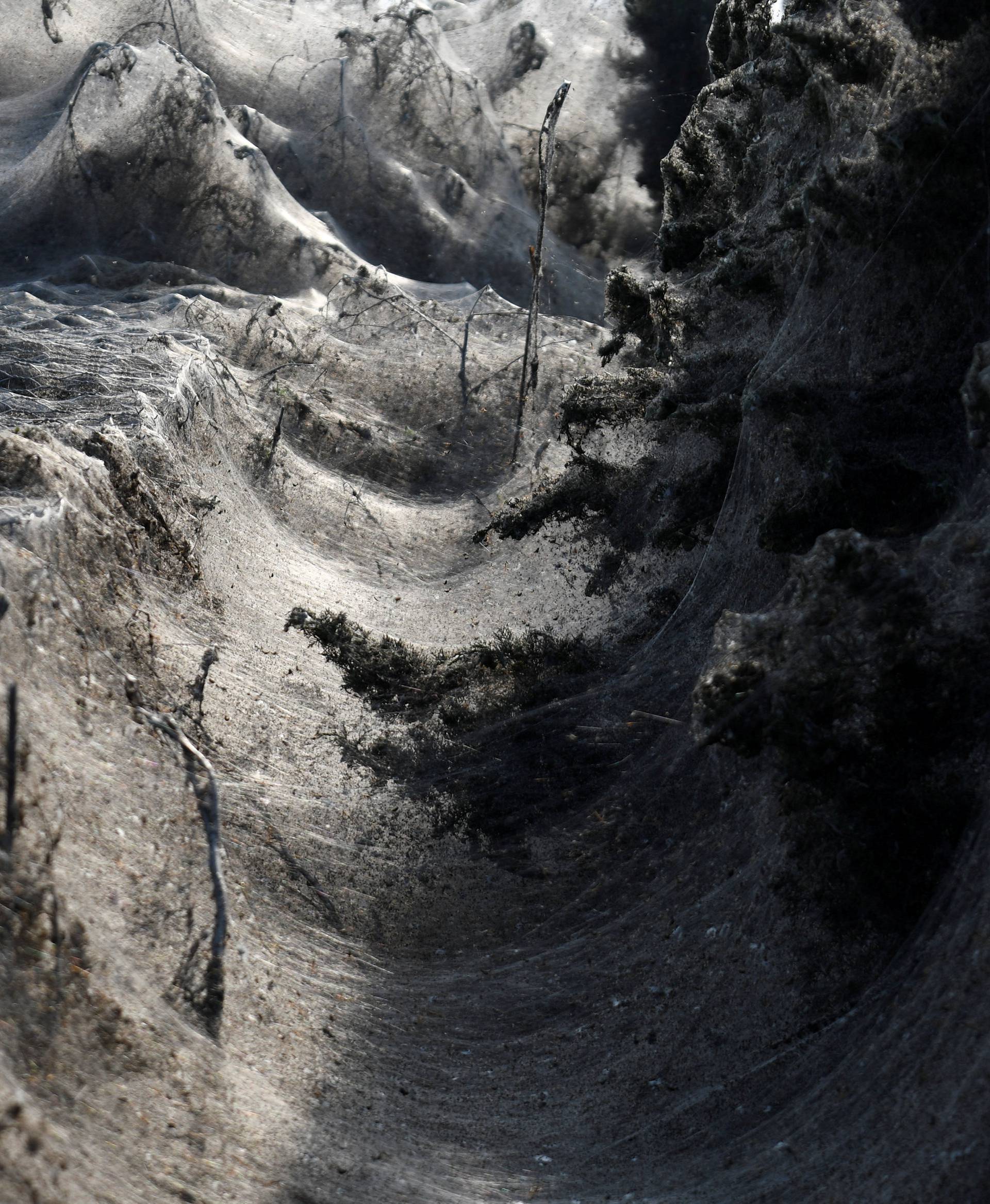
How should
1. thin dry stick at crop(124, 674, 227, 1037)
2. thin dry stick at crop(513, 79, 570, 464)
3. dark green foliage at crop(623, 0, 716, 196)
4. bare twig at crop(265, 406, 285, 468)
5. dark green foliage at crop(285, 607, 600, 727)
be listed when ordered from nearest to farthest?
thin dry stick at crop(124, 674, 227, 1037)
dark green foliage at crop(285, 607, 600, 727)
bare twig at crop(265, 406, 285, 468)
thin dry stick at crop(513, 79, 570, 464)
dark green foliage at crop(623, 0, 716, 196)

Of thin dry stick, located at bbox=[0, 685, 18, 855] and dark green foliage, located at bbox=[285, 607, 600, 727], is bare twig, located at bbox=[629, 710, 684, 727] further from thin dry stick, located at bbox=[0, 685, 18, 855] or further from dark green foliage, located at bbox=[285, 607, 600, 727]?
thin dry stick, located at bbox=[0, 685, 18, 855]

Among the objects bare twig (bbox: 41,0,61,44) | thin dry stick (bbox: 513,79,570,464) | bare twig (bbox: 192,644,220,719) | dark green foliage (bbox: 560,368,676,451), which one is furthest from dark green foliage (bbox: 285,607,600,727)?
bare twig (bbox: 41,0,61,44)

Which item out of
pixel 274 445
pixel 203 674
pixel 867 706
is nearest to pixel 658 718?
pixel 867 706

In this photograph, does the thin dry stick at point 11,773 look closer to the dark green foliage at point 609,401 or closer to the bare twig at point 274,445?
the dark green foliage at point 609,401

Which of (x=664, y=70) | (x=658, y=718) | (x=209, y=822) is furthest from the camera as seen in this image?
(x=664, y=70)

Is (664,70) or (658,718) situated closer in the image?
(658,718)

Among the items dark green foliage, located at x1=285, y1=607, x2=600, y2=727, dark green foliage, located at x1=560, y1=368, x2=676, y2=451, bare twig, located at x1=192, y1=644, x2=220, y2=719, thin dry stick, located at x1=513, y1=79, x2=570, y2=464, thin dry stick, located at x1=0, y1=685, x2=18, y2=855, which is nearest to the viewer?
thin dry stick, located at x1=0, y1=685, x2=18, y2=855

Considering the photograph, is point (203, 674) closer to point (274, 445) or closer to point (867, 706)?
point (867, 706)

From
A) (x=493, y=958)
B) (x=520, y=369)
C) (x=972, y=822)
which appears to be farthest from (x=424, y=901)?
(x=520, y=369)
